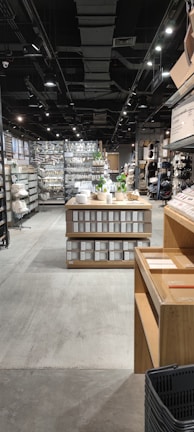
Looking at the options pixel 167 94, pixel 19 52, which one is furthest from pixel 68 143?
pixel 19 52

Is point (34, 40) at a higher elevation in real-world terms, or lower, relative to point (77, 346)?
higher

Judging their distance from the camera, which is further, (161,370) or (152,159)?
(152,159)

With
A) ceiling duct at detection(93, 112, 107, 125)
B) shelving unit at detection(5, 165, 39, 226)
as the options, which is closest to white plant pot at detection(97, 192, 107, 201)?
shelving unit at detection(5, 165, 39, 226)

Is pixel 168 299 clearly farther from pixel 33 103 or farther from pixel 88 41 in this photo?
pixel 33 103

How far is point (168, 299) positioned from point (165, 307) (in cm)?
8

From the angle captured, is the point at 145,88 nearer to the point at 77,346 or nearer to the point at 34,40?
the point at 34,40

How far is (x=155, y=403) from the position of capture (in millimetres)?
1199

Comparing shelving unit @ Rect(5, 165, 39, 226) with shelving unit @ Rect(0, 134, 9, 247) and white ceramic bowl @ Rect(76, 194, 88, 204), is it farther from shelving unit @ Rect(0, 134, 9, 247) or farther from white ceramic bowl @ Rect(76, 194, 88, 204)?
white ceramic bowl @ Rect(76, 194, 88, 204)

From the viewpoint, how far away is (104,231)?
5164mm

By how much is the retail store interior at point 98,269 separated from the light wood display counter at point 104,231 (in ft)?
0.05

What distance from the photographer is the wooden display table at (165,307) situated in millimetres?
1361

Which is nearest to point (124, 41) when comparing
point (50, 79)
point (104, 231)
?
point (50, 79)

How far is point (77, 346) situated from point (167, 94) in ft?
31.6

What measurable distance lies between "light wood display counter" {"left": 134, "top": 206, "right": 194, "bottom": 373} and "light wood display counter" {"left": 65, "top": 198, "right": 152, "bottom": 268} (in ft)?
8.67
